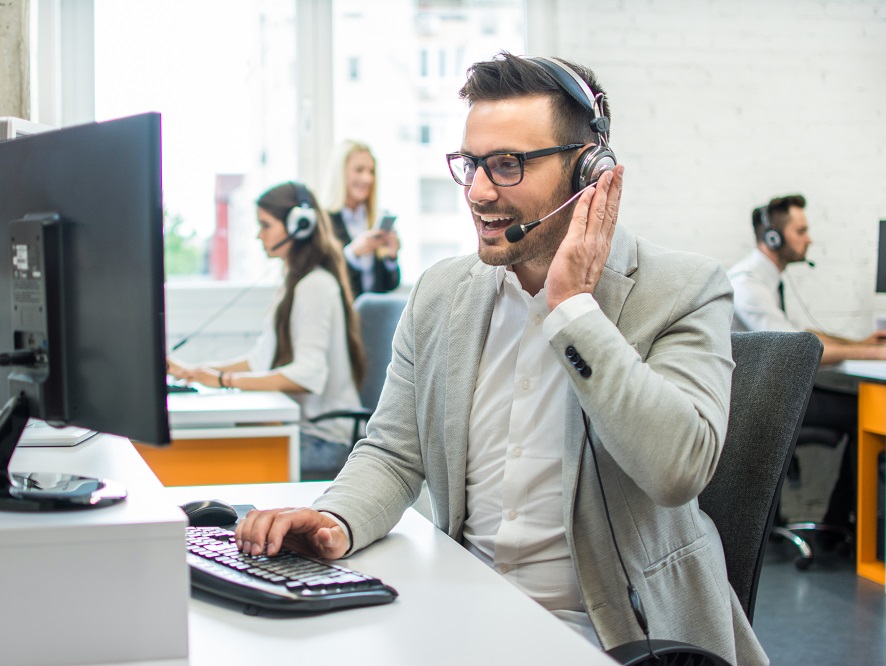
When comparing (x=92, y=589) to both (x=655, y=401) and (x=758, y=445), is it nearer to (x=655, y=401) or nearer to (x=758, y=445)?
(x=655, y=401)

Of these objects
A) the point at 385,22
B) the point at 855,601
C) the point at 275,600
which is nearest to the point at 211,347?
the point at 385,22

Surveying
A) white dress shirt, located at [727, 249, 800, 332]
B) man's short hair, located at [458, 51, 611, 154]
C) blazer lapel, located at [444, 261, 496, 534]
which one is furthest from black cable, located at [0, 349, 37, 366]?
white dress shirt, located at [727, 249, 800, 332]

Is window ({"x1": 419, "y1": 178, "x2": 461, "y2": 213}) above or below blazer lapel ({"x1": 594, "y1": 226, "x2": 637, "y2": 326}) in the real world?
above

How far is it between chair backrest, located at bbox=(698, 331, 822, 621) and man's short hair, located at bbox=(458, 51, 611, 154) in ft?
1.28

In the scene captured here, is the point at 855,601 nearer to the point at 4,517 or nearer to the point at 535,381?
the point at 535,381

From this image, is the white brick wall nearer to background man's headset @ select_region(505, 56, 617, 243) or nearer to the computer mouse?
background man's headset @ select_region(505, 56, 617, 243)

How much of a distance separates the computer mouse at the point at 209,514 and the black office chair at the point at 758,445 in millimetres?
650

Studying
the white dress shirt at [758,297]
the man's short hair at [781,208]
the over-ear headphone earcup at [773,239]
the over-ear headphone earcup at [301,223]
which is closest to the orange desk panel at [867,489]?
the white dress shirt at [758,297]

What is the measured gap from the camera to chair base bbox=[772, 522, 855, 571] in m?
3.48

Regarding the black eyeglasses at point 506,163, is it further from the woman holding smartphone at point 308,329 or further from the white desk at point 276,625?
the woman holding smartphone at point 308,329

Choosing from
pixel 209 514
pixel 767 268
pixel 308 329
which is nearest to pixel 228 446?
pixel 308 329

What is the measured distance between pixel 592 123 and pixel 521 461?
18.8 inches

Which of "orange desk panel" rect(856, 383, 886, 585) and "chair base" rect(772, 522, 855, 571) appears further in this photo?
"chair base" rect(772, 522, 855, 571)

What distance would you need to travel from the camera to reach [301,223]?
319 cm
